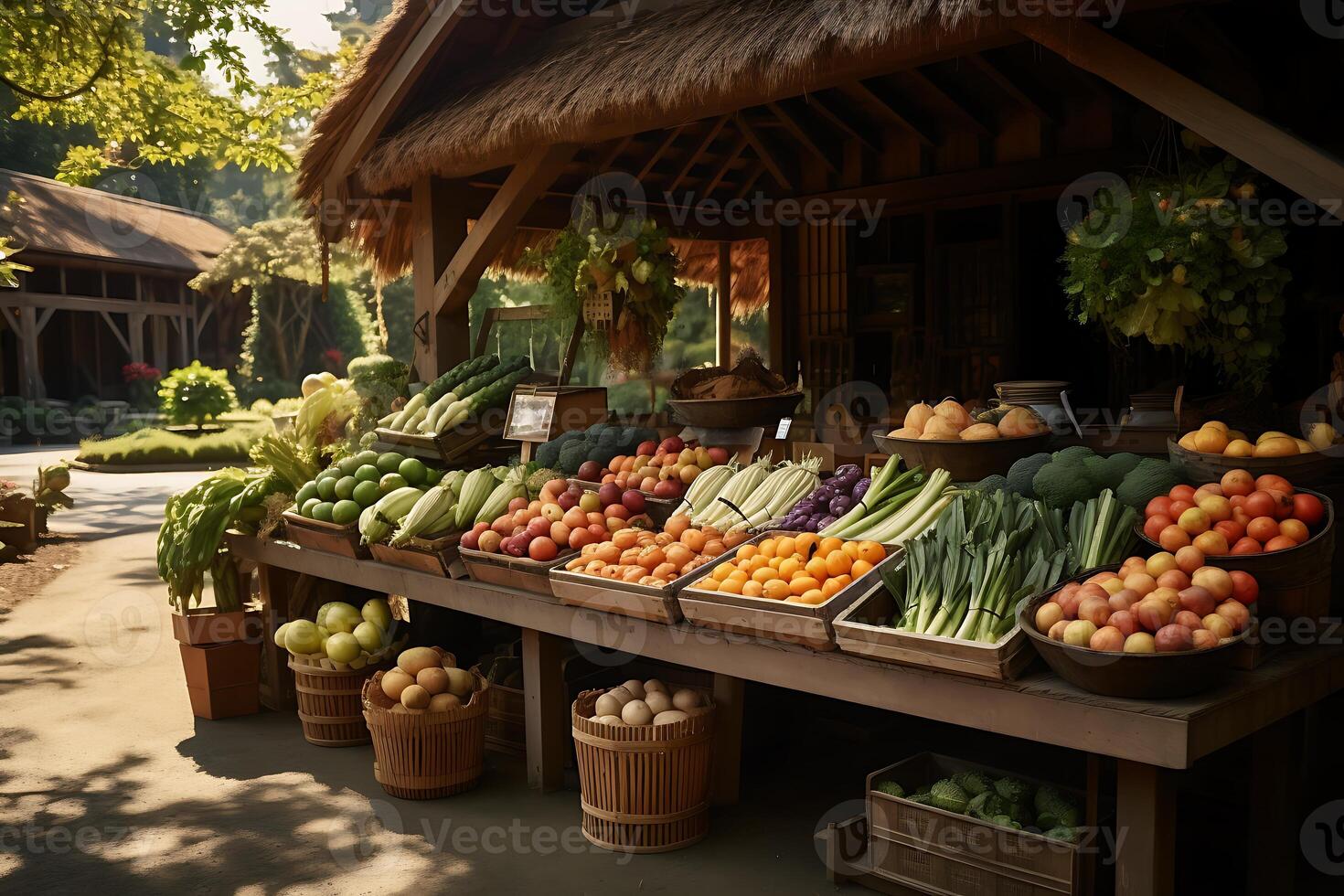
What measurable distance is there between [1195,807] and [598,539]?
2314 mm

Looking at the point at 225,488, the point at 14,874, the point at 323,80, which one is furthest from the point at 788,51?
the point at 323,80

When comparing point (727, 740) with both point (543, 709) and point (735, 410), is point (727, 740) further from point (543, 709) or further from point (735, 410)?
point (735, 410)

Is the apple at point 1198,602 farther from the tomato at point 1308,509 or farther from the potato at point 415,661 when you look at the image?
the potato at point 415,661

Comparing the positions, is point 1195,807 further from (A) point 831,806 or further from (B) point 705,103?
(B) point 705,103

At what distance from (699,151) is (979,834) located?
5.35 meters

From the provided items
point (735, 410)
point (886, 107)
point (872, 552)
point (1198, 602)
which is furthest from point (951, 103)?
point (1198, 602)

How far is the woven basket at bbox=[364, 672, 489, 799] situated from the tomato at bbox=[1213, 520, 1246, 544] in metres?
2.71

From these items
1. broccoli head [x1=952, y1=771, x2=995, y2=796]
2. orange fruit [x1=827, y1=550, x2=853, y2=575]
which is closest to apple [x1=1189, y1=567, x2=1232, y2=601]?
broccoli head [x1=952, y1=771, x2=995, y2=796]

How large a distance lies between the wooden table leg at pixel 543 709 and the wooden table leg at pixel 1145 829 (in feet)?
7.29

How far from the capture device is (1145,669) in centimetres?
264

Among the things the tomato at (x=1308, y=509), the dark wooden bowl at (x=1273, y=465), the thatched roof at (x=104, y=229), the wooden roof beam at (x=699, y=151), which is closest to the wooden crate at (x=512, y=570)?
the dark wooden bowl at (x=1273, y=465)

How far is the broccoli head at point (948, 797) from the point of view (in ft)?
10.6

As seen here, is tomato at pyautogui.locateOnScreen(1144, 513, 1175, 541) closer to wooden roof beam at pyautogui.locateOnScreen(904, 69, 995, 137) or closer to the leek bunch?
the leek bunch

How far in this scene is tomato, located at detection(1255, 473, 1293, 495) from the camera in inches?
124
